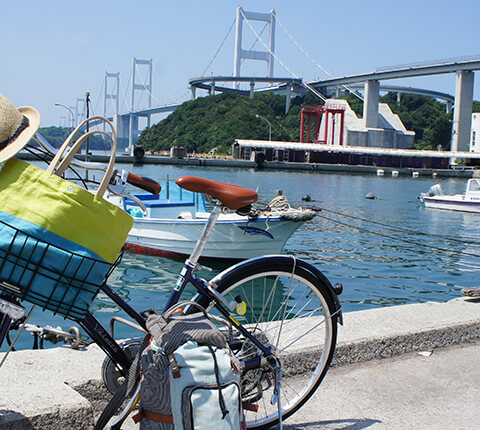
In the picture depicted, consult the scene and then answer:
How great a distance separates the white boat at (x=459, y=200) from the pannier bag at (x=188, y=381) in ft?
75.9

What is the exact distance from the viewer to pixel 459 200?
926 inches

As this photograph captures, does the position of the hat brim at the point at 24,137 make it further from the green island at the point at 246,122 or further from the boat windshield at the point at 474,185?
the green island at the point at 246,122

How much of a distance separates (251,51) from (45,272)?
101820 mm

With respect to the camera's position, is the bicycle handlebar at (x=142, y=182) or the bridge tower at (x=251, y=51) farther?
the bridge tower at (x=251, y=51)

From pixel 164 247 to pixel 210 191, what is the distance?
923cm

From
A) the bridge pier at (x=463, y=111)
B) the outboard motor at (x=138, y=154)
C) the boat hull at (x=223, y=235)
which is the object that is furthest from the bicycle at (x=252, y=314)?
the bridge pier at (x=463, y=111)

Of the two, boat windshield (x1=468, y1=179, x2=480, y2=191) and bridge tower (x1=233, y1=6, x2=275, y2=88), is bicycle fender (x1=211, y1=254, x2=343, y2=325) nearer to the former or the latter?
boat windshield (x1=468, y1=179, x2=480, y2=191)

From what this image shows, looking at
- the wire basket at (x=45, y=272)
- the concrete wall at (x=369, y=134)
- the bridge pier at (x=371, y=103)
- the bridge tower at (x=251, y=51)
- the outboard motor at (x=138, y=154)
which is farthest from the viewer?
the bridge tower at (x=251, y=51)

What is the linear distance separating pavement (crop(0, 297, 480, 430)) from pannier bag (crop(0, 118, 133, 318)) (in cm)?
58

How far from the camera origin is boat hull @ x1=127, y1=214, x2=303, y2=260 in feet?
33.0

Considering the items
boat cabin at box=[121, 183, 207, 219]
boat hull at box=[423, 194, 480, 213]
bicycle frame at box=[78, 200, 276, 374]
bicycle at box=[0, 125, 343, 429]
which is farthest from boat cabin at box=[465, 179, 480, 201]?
bicycle frame at box=[78, 200, 276, 374]

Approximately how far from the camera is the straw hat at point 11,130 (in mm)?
1414

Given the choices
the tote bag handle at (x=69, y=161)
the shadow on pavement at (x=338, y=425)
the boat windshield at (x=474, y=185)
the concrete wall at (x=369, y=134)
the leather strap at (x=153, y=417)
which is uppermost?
the concrete wall at (x=369, y=134)

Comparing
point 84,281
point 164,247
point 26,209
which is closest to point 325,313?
point 84,281
